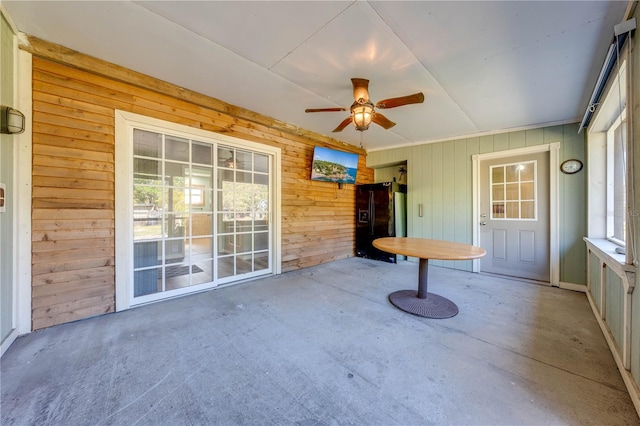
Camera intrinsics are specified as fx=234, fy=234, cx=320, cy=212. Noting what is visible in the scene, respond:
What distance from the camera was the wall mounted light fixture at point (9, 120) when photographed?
5.91 feet

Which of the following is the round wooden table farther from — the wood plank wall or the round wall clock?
the wood plank wall

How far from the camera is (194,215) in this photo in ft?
10.3

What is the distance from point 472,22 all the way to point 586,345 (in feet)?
9.14

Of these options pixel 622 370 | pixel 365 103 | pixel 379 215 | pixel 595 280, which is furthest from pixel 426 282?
pixel 379 215

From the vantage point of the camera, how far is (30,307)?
2.08m

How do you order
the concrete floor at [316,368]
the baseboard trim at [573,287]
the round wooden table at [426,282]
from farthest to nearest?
the baseboard trim at [573,287]
the round wooden table at [426,282]
the concrete floor at [316,368]

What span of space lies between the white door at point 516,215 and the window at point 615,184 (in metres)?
0.71

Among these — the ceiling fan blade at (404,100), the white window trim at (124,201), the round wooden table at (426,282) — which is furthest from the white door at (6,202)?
the round wooden table at (426,282)

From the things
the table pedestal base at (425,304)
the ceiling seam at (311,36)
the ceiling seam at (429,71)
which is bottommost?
the table pedestal base at (425,304)

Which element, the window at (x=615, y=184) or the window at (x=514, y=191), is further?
the window at (x=514, y=191)

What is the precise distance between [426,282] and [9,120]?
4119mm

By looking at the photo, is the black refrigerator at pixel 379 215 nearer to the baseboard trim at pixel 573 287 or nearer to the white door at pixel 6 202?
the baseboard trim at pixel 573 287

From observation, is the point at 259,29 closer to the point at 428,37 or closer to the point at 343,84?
the point at 343,84

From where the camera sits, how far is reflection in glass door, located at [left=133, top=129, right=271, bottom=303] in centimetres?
273
